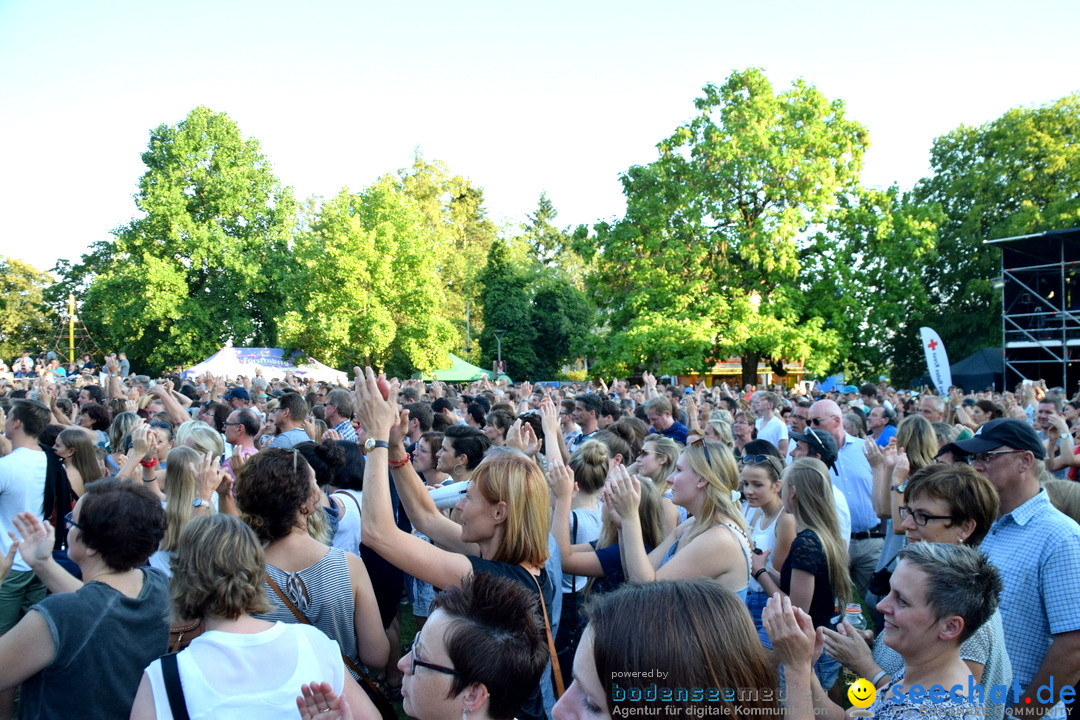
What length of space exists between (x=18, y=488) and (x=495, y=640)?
4.54m

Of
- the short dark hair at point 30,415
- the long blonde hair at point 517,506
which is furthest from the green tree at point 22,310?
the long blonde hair at point 517,506

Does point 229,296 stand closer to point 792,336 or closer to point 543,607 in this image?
point 792,336

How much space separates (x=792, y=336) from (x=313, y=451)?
23504 mm

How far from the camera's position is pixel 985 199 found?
34.3 meters

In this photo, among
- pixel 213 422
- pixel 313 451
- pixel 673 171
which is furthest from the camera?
pixel 673 171

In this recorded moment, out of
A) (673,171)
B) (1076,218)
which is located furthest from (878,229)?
(1076,218)

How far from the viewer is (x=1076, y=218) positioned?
30141 millimetres

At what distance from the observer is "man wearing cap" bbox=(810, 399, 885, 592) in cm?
595

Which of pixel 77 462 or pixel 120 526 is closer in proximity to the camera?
pixel 120 526

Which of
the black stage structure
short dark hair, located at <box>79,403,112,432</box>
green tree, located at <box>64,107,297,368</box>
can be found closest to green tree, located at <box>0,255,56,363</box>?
green tree, located at <box>64,107,297,368</box>

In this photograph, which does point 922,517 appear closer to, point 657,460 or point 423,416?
point 657,460

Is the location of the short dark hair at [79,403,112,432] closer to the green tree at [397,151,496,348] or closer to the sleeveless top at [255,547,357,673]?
the sleeveless top at [255,547,357,673]

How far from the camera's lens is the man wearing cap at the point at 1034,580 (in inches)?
114

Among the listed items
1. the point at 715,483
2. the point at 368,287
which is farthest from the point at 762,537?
the point at 368,287
